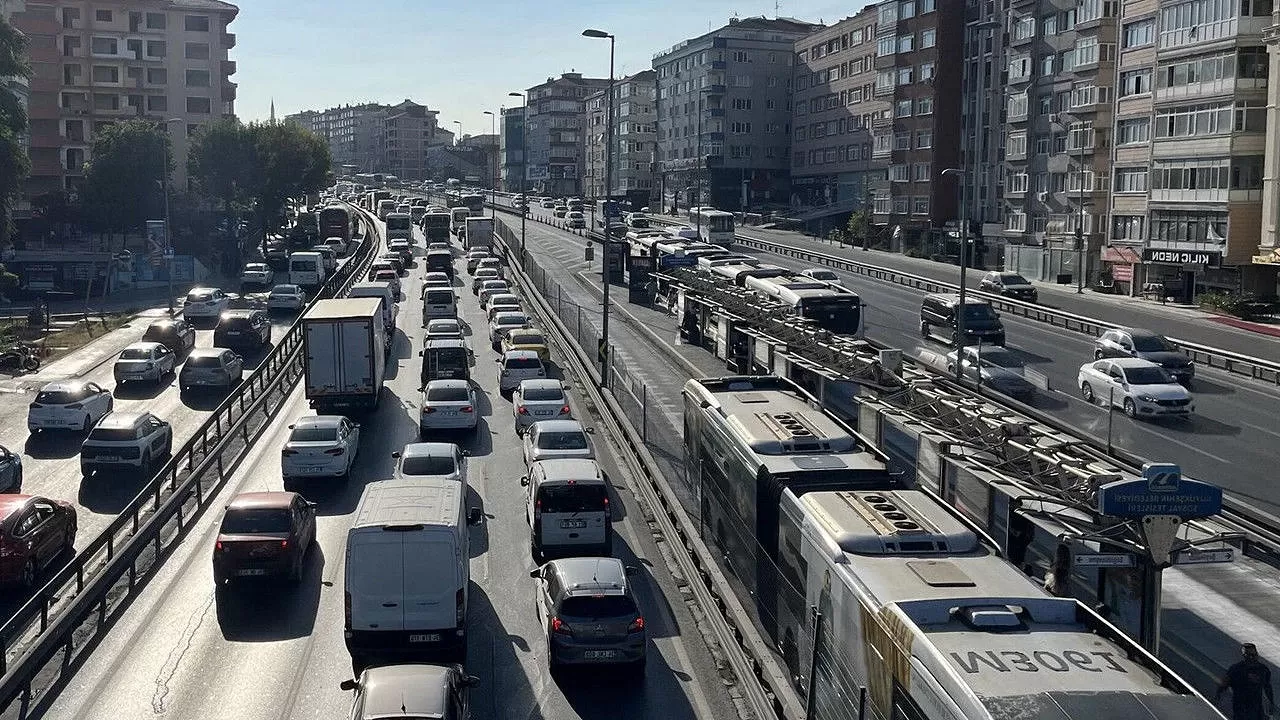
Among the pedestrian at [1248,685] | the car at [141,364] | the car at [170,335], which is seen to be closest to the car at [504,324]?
the car at [170,335]

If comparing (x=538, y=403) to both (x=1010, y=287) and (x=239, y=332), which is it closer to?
(x=239, y=332)

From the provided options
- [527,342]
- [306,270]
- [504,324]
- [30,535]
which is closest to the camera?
[30,535]

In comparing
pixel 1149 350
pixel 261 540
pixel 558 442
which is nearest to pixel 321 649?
pixel 261 540

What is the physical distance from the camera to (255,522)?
2131 cm

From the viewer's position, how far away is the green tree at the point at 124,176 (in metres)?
85.9

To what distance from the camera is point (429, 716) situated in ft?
43.3

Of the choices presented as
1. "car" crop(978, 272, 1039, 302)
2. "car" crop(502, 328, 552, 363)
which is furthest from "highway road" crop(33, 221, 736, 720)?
"car" crop(978, 272, 1039, 302)

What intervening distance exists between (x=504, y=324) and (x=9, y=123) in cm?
2720

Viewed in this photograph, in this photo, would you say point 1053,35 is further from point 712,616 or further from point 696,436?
point 712,616

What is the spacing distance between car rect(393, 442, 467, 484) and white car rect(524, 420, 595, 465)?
1917 millimetres

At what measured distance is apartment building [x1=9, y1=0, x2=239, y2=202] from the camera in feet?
327

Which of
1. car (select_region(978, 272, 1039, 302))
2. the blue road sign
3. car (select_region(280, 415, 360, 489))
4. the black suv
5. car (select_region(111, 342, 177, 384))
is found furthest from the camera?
car (select_region(978, 272, 1039, 302))

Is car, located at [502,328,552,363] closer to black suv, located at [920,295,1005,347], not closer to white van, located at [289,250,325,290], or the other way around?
black suv, located at [920,295,1005,347]

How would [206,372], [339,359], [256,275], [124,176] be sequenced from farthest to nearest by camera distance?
[124,176], [256,275], [206,372], [339,359]
